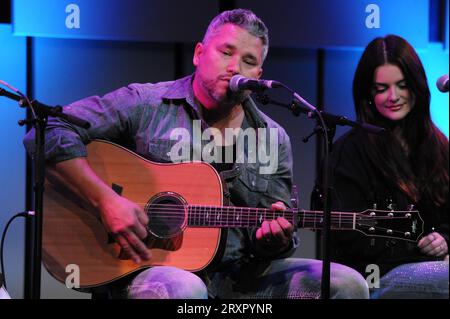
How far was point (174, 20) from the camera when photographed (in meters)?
3.49

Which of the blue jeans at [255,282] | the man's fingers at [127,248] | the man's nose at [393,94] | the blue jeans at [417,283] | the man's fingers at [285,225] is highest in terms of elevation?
the man's nose at [393,94]

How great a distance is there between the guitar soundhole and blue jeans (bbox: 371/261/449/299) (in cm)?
99

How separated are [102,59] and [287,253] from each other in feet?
4.51

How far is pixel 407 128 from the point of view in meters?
3.47

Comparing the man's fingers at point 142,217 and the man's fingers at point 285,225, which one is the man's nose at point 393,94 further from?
the man's fingers at point 142,217

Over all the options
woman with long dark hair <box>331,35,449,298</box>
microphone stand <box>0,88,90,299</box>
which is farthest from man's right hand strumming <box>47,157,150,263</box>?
woman with long dark hair <box>331,35,449,298</box>

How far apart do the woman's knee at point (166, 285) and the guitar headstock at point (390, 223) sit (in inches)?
32.6

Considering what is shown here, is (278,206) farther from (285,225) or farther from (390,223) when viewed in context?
(390,223)

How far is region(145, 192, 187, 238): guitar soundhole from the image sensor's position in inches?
110

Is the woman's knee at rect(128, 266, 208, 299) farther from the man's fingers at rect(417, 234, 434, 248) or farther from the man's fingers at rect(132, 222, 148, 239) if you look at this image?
the man's fingers at rect(417, 234, 434, 248)

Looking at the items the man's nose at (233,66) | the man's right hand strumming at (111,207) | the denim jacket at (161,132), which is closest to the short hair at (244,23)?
the man's nose at (233,66)

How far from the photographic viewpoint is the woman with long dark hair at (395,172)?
3.13 meters
